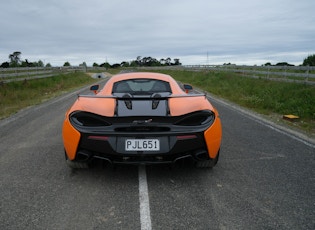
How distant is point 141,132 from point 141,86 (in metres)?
1.57

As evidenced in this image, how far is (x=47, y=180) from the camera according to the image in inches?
125

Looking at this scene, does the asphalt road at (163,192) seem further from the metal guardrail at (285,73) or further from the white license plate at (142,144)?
the metal guardrail at (285,73)

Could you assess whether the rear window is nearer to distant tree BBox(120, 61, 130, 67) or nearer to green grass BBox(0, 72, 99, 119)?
green grass BBox(0, 72, 99, 119)

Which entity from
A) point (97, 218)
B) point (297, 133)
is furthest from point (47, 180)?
point (297, 133)

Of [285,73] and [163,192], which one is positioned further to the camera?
[285,73]

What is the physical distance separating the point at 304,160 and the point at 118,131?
275cm

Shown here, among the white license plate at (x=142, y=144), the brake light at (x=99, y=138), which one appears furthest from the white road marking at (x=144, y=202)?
the brake light at (x=99, y=138)

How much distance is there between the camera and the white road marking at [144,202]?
7.55 ft

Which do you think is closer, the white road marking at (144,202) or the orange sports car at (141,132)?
the white road marking at (144,202)

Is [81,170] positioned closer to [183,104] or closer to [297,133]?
[183,104]

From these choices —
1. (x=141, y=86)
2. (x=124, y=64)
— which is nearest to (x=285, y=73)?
(x=141, y=86)

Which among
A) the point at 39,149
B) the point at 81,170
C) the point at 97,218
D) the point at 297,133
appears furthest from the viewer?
the point at 297,133

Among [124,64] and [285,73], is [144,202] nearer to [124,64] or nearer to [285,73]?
[285,73]

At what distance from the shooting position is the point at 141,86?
427 centimetres
